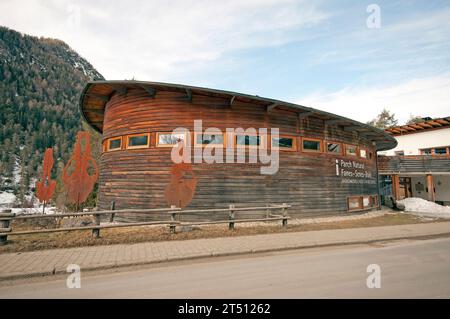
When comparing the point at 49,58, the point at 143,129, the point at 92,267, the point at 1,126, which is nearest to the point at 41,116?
the point at 1,126

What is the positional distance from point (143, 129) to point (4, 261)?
794cm

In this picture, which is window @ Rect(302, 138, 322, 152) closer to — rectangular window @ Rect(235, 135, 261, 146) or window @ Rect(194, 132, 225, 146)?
rectangular window @ Rect(235, 135, 261, 146)

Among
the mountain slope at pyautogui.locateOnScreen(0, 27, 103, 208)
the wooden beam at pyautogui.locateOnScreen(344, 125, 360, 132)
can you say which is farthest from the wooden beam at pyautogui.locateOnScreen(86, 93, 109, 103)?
the mountain slope at pyautogui.locateOnScreen(0, 27, 103, 208)

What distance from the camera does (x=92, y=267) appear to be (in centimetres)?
529

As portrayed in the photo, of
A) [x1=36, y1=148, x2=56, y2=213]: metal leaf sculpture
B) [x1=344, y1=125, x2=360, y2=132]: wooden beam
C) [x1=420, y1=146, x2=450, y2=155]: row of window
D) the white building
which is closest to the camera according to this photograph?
[x1=36, y1=148, x2=56, y2=213]: metal leaf sculpture

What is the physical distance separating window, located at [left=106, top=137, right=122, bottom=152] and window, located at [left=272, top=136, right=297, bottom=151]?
27.6 ft

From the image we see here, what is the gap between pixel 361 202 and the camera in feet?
53.6

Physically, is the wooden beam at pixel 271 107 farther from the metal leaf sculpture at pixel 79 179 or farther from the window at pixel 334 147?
the metal leaf sculpture at pixel 79 179

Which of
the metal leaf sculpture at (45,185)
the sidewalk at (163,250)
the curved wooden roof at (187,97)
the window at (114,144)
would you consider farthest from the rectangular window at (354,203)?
the metal leaf sculpture at (45,185)

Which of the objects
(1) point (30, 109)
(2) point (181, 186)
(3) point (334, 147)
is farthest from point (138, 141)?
(1) point (30, 109)

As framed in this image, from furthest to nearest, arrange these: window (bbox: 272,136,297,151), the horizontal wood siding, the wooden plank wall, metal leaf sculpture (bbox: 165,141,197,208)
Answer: the horizontal wood siding → window (bbox: 272,136,297,151) → the wooden plank wall → metal leaf sculpture (bbox: 165,141,197,208)

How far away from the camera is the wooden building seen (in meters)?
11.9
